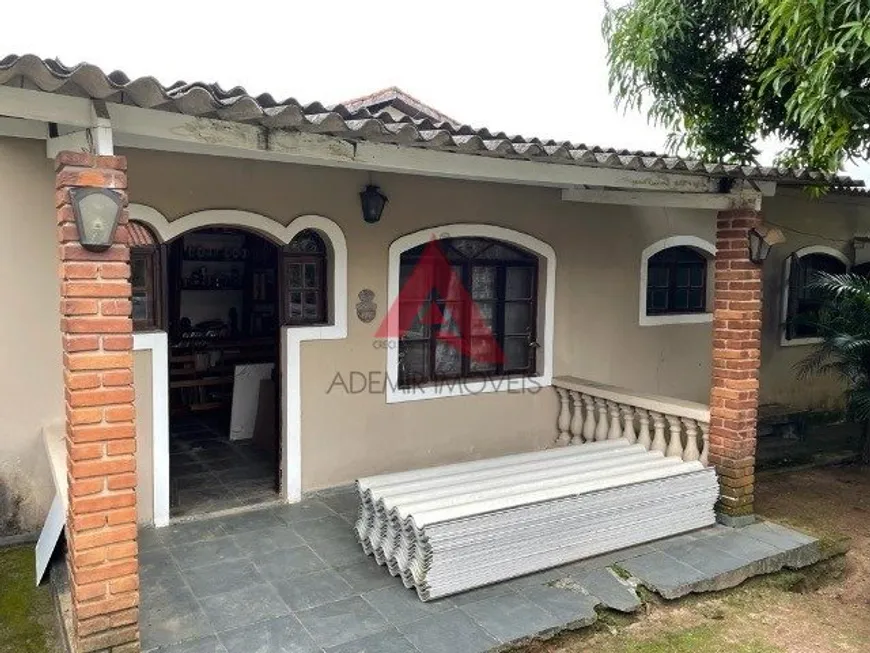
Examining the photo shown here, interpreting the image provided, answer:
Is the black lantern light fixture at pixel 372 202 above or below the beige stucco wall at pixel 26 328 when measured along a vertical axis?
above

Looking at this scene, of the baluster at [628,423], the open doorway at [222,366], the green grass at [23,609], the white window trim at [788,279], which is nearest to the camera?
the green grass at [23,609]

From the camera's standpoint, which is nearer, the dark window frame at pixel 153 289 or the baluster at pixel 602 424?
the dark window frame at pixel 153 289

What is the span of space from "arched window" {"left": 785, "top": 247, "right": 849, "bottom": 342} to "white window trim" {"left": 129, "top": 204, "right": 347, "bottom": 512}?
6871mm

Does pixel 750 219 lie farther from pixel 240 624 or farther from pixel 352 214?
pixel 240 624

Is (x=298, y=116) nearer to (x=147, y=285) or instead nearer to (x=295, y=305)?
(x=147, y=285)

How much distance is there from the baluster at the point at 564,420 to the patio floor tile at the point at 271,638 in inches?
158

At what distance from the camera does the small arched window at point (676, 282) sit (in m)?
8.29

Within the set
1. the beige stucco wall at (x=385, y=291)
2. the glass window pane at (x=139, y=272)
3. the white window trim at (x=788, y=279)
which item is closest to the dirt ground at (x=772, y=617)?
the beige stucco wall at (x=385, y=291)

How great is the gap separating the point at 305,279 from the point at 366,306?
2.00 ft

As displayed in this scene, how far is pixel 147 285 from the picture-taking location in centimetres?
535

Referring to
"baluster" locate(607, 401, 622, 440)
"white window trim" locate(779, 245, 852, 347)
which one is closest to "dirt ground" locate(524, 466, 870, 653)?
"baluster" locate(607, 401, 622, 440)

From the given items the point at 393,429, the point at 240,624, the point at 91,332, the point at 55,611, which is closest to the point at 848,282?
the point at 393,429

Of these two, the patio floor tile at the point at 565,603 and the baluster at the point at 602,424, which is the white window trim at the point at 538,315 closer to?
the baluster at the point at 602,424

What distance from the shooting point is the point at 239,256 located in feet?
33.2
